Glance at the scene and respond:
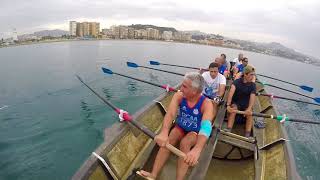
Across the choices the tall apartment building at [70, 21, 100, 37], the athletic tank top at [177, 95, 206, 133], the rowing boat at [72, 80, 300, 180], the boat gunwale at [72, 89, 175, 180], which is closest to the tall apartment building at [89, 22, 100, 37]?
the tall apartment building at [70, 21, 100, 37]

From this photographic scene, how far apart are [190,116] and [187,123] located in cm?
15

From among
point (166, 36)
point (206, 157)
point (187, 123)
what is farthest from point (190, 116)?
point (166, 36)

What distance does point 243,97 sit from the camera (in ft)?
22.7

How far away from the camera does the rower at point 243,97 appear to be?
664cm

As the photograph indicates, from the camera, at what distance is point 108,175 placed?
425cm

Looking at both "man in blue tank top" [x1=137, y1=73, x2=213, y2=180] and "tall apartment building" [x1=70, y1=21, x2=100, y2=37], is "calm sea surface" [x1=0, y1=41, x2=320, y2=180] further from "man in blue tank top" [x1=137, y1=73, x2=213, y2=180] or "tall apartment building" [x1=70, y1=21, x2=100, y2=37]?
"tall apartment building" [x1=70, y1=21, x2=100, y2=37]

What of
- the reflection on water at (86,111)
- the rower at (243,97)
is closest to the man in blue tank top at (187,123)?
the rower at (243,97)

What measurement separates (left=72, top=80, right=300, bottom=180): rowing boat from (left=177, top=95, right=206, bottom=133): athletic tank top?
71 centimetres

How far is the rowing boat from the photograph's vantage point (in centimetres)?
430

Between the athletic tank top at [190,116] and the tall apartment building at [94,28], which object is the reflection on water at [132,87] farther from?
the tall apartment building at [94,28]

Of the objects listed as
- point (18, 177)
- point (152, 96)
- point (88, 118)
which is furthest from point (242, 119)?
point (152, 96)

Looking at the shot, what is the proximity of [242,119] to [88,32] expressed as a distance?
575ft

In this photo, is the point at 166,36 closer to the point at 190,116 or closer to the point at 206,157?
the point at 206,157

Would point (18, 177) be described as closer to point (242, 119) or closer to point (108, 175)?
point (108, 175)
